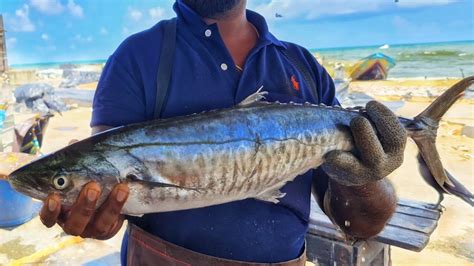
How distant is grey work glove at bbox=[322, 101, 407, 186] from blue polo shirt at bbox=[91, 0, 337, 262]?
8.3 inches

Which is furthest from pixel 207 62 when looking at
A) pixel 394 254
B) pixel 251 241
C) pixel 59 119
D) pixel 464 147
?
pixel 59 119

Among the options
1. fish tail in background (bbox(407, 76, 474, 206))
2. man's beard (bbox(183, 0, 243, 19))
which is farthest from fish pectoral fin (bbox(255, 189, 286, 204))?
man's beard (bbox(183, 0, 243, 19))

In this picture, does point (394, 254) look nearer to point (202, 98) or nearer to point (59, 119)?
point (202, 98)

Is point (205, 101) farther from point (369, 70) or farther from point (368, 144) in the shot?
point (369, 70)

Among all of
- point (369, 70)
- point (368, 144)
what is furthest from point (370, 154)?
point (369, 70)

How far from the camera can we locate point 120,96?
1.48 m

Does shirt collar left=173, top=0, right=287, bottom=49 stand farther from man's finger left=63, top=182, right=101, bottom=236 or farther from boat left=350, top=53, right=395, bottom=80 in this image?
boat left=350, top=53, right=395, bottom=80

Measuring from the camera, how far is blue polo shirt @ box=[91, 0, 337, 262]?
58.7 inches

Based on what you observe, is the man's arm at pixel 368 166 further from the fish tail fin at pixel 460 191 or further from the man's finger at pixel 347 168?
the fish tail fin at pixel 460 191

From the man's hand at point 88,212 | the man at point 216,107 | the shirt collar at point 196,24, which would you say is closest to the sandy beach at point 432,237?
the man at point 216,107

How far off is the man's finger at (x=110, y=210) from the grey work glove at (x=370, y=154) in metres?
0.74

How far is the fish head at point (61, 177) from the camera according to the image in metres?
1.22

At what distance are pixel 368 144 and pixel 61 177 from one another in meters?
1.02

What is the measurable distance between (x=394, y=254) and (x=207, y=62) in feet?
10.9
